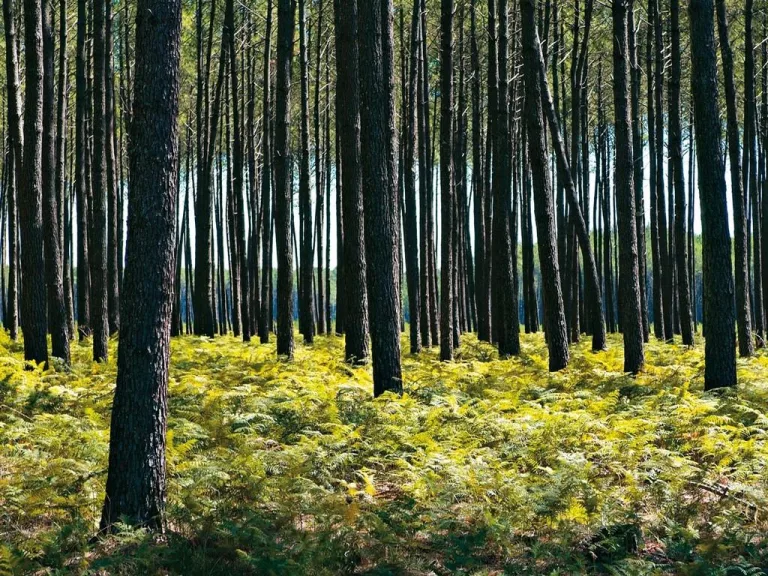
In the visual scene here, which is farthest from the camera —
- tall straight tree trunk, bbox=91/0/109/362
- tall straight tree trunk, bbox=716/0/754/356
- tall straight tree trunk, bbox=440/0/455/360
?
A: tall straight tree trunk, bbox=440/0/455/360

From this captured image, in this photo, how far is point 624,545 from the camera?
16.9ft

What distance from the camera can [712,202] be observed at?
942cm

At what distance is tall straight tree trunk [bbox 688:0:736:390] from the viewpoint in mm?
9258

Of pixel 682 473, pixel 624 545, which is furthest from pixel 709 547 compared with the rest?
pixel 682 473

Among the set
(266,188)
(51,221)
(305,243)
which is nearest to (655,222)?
(305,243)

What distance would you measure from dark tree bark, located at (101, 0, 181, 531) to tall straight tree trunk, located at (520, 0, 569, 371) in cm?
792

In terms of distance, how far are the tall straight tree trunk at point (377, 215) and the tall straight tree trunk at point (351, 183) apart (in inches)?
104

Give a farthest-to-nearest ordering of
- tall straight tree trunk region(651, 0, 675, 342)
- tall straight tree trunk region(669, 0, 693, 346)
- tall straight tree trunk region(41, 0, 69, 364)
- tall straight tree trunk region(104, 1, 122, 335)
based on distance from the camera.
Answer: tall straight tree trunk region(651, 0, 675, 342) < tall straight tree trunk region(104, 1, 122, 335) < tall straight tree trunk region(669, 0, 693, 346) < tall straight tree trunk region(41, 0, 69, 364)

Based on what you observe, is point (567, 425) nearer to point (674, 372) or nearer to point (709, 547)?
point (709, 547)

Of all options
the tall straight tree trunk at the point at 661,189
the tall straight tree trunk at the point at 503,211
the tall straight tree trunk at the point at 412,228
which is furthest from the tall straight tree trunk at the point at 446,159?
the tall straight tree trunk at the point at 661,189

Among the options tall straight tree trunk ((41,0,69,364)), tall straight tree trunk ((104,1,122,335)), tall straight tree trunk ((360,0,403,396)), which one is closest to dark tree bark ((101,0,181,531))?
tall straight tree trunk ((360,0,403,396))

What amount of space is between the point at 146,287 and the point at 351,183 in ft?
25.2

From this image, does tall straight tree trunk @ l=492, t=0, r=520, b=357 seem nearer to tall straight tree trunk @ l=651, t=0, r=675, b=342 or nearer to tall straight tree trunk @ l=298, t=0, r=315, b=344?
tall straight tree trunk @ l=298, t=0, r=315, b=344

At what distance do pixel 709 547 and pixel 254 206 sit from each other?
21.6m
